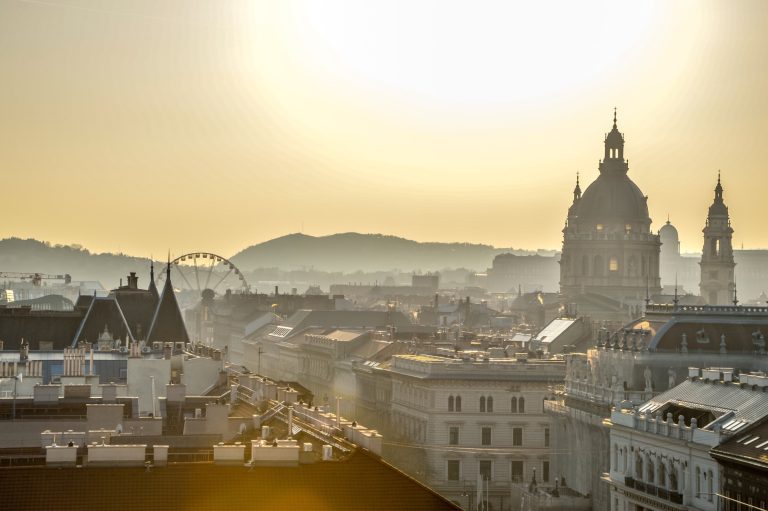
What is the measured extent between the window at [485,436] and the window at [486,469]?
1521mm

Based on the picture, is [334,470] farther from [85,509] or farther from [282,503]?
[85,509]

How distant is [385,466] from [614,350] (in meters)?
56.2

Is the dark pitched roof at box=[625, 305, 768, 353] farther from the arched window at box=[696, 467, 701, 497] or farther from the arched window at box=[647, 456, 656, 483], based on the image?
the arched window at box=[696, 467, 701, 497]

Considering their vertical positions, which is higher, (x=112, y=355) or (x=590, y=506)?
(x=112, y=355)

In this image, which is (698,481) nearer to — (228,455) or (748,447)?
(748,447)

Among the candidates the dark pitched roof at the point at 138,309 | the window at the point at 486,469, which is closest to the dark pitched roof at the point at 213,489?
the dark pitched roof at the point at 138,309

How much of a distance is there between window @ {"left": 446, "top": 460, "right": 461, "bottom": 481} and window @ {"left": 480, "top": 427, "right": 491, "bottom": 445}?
7.27 ft

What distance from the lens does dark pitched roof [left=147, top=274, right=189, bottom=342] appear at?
4454 inches

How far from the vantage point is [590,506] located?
3915 inches

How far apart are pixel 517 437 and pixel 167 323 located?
21857 millimetres

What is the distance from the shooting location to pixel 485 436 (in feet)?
402

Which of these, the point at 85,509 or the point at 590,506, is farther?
the point at 590,506

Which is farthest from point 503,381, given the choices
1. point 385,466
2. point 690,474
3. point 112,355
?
point 385,466

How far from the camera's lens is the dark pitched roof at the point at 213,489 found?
149 ft
